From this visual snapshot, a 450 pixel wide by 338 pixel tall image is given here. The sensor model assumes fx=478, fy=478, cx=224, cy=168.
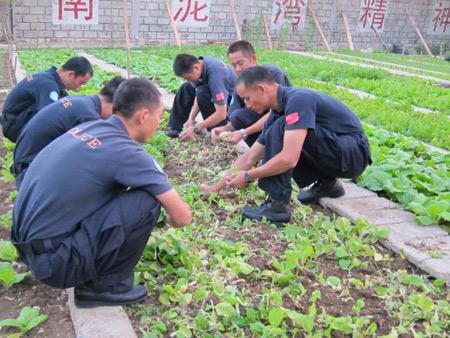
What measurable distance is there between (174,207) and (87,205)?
1.22ft

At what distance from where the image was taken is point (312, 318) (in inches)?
83.5

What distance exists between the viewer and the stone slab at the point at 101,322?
6.82 feet

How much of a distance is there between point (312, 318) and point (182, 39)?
16.1 metres

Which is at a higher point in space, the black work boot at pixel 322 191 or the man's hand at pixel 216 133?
the man's hand at pixel 216 133

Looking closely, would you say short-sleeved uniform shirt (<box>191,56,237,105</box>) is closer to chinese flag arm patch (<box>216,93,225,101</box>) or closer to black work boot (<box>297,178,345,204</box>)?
chinese flag arm patch (<box>216,93,225,101</box>)

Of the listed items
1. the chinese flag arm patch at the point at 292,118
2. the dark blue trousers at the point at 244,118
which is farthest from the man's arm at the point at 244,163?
the dark blue trousers at the point at 244,118

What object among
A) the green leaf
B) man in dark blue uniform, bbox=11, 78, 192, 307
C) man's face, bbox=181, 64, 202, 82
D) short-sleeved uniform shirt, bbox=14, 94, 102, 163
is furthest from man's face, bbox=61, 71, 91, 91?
the green leaf

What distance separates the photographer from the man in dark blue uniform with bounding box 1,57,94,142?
3.82m

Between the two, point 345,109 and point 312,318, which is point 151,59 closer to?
point 345,109

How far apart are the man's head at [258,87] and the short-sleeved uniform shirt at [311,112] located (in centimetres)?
7

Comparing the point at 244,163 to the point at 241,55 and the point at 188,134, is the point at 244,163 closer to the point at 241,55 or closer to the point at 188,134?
the point at 241,55

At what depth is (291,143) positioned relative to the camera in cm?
305

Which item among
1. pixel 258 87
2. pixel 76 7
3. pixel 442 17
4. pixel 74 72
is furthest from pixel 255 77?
pixel 442 17

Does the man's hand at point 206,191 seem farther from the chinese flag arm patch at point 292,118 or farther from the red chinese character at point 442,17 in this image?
the red chinese character at point 442,17
